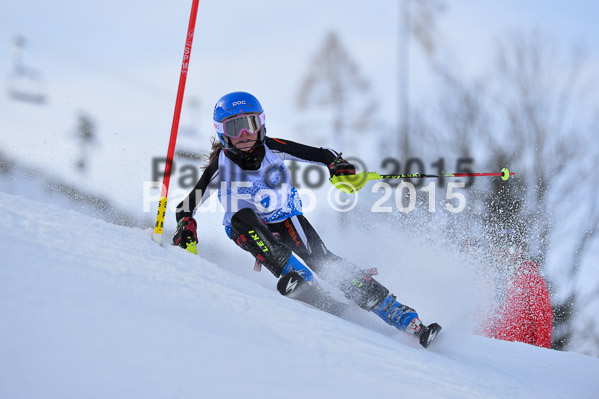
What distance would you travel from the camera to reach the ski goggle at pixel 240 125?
3.67 metres

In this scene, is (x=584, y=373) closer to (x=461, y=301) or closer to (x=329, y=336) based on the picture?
(x=461, y=301)

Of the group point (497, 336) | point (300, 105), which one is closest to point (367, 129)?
point (300, 105)

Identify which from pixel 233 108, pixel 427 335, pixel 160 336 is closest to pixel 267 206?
pixel 233 108

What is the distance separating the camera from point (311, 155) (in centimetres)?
404

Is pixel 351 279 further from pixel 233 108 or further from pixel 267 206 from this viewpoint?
pixel 233 108

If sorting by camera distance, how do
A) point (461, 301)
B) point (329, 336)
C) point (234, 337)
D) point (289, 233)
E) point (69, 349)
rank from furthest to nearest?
point (461, 301)
point (289, 233)
point (329, 336)
point (234, 337)
point (69, 349)

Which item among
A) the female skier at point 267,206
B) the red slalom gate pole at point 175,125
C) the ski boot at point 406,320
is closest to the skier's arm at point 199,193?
the female skier at point 267,206

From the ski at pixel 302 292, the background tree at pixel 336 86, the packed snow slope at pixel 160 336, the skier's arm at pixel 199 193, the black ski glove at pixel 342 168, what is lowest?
the packed snow slope at pixel 160 336

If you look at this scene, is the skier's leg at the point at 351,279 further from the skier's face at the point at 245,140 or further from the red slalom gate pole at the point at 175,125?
the red slalom gate pole at the point at 175,125

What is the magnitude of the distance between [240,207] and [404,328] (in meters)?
1.49

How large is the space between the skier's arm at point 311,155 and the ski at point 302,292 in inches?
41.5

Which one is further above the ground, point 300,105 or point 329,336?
point 300,105

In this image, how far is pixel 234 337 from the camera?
176cm

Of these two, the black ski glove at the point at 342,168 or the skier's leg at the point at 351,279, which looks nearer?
the skier's leg at the point at 351,279
